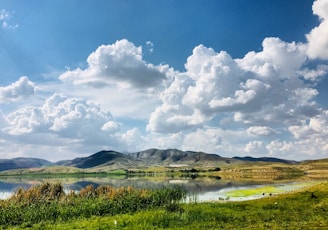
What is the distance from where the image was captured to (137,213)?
132ft

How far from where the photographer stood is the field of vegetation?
3288cm

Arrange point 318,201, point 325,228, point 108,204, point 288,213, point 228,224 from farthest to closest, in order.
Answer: point 318,201
point 108,204
point 288,213
point 228,224
point 325,228

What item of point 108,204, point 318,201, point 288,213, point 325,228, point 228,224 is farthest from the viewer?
point 318,201

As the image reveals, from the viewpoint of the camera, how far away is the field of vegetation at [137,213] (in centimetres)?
3288

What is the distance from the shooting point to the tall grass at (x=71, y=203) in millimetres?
37678

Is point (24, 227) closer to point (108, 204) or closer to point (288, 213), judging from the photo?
point (108, 204)

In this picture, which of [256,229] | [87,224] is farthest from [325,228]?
[87,224]

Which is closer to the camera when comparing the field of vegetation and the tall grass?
the field of vegetation

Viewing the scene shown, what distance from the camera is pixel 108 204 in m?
42.7

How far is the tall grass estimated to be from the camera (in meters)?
37.7

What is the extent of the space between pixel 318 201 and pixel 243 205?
398 inches

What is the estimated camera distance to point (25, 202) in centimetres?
4397

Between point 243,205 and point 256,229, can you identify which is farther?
point 243,205

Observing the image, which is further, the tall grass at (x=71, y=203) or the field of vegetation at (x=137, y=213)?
the tall grass at (x=71, y=203)
